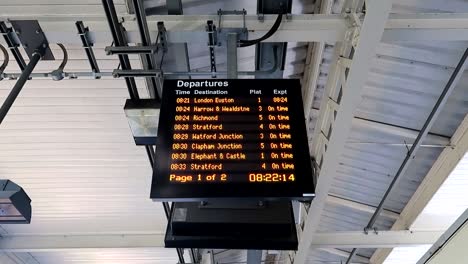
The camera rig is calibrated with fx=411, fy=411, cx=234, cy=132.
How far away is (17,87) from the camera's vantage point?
2.47m

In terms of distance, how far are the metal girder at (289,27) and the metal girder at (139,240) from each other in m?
3.18

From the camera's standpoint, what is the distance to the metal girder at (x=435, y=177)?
4202 millimetres

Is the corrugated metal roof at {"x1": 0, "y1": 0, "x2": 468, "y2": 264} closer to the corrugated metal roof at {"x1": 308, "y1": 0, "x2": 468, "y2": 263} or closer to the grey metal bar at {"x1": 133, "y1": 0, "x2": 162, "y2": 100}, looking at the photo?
the corrugated metal roof at {"x1": 308, "y1": 0, "x2": 468, "y2": 263}

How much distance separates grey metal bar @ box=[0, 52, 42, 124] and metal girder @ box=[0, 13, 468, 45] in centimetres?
21

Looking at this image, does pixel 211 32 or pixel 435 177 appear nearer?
pixel 211 32

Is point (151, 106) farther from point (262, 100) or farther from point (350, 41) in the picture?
point (350, 41)

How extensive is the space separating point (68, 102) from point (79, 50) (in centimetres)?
61

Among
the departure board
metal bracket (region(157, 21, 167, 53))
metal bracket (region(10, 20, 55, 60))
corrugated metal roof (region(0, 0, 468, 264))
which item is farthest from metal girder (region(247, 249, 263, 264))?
metal bracket (region(10, 20, 55, 60))

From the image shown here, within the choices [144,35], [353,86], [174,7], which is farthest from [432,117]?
[144,35]

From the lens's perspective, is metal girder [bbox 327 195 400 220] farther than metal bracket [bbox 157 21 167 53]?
Yes

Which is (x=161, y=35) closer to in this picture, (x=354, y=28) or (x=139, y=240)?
(x=354, y=28)

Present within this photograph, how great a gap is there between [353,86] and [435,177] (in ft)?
8.18

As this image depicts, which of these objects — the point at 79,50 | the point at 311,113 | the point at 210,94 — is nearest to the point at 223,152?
the point at 210,94

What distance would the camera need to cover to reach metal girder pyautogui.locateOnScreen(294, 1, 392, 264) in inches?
99.7
